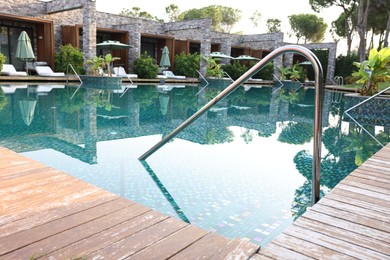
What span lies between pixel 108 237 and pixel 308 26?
1993 inches

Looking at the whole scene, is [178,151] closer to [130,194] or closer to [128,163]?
[128,163]

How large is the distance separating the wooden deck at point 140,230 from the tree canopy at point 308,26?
1933 inches

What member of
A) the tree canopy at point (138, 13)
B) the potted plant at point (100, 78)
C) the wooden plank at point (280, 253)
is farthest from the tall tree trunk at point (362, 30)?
the tree canopy at point (138, 13)

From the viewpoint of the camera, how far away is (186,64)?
23.7 m

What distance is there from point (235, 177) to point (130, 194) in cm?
145

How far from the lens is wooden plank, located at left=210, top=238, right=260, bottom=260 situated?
1.63 metres

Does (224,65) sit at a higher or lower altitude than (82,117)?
higher

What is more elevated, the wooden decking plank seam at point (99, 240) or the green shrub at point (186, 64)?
the green shrub at point (186, 64)

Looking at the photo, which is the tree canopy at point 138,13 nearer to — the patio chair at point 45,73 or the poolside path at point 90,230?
the patio chair at point 45,73

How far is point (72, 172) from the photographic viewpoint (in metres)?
4.15

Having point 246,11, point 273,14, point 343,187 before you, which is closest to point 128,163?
point 343,187

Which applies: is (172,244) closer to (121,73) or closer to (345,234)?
(345,234)

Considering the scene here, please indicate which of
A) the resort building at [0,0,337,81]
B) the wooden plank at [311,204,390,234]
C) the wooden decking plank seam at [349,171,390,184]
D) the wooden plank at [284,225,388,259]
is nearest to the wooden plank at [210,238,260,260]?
the wooden plank at [284,225,388,259]

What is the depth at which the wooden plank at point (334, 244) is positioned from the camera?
1668 millimetres
